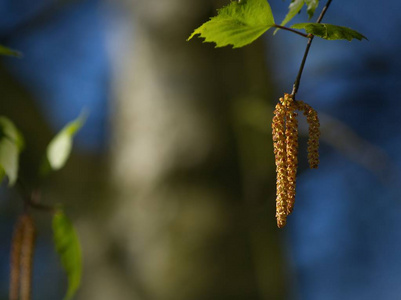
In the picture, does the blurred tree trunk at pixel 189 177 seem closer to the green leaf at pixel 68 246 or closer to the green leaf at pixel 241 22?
the green leaf at pixel 68 246

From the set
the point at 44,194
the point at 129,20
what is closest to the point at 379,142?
the point at 129,20

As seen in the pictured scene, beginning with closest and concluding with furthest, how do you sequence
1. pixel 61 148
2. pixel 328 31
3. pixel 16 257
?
pixel 328 31, pixel 16 257, pixel 61 148

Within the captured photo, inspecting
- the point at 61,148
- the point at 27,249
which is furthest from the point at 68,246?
the point at 61,148

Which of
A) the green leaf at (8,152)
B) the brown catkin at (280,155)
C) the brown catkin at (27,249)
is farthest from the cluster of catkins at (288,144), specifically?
the brown catkin at (27,249)

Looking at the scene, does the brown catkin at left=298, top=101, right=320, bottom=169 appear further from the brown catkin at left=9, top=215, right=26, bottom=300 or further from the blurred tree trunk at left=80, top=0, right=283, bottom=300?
the blurred tree trunk at left=80, top=0, right=283, bottom=300

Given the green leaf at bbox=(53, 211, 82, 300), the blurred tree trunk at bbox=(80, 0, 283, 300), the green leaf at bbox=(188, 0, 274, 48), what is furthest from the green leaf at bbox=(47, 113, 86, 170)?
the blurred tree trunk at bbox=(80, 0, 283, 300)

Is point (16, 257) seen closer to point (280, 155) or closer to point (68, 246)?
point (68, 246)
